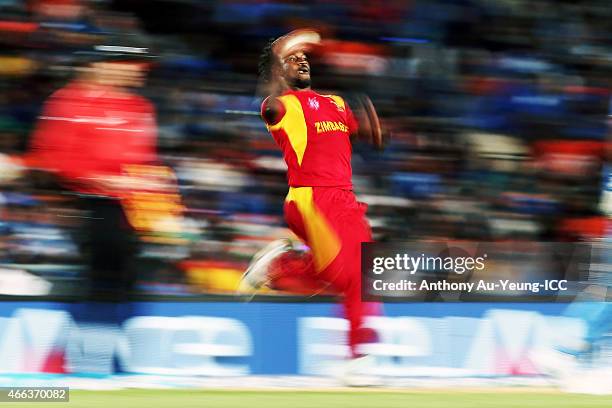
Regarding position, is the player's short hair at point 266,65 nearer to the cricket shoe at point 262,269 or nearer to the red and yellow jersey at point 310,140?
the red and yellow jersey at point 310,140

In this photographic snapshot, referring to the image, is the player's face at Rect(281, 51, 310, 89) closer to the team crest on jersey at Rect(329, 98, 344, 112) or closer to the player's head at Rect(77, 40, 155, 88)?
the team crest on jersey at Rect(329, 98, 344, 112)

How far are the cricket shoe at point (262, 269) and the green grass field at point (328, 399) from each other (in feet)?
2.87

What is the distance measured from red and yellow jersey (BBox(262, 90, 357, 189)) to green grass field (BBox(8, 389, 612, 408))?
3.88 feet

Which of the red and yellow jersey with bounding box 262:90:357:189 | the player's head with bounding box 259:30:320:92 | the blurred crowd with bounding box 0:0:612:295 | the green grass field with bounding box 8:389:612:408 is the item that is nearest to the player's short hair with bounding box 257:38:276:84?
the player's head with bounding box 259:30:320:92

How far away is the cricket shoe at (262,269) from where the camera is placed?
22.1 feet

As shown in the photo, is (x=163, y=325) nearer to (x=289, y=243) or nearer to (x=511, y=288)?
(x=289, y=243)

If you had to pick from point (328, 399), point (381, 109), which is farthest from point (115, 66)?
point (381, 109)

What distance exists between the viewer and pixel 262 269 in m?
6.76

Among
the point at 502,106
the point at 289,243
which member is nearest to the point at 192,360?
the point at 289,243

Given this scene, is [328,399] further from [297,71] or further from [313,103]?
[297,71]

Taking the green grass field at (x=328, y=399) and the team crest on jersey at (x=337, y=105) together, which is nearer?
the green grass field at (x=328, y=399)

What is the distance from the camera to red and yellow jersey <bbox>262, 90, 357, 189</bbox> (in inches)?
254

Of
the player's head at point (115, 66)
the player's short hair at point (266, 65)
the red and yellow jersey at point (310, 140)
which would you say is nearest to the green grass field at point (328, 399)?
the red and yellow jersey at point (310, 140)

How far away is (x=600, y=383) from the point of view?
629 centimetres
